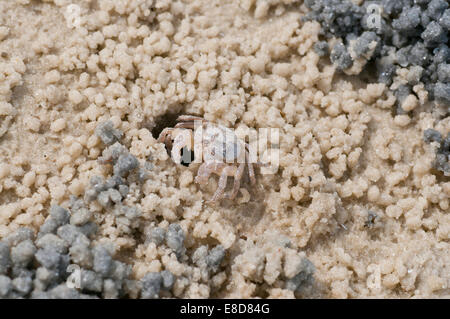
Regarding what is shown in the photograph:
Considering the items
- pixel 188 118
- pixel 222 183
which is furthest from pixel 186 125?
pixel 222 183

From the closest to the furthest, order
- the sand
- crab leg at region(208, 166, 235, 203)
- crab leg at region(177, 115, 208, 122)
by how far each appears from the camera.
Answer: the sand
crab leg at region(208, 166, 235, 203)
crab leg at region(177, 115, 208, 122)

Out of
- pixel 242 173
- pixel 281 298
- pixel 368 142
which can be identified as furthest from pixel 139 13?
pixel 281 298

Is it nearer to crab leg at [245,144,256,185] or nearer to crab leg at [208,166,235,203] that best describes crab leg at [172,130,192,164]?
crab leg at [208,166,235,203]

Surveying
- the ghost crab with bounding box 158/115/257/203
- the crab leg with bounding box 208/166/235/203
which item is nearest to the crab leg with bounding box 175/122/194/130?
the ghost crab with bounding box 158/115/257/203

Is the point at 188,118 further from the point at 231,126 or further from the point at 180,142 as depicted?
the point at 231,126

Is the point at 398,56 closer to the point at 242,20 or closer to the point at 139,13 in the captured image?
the point at 242,20
